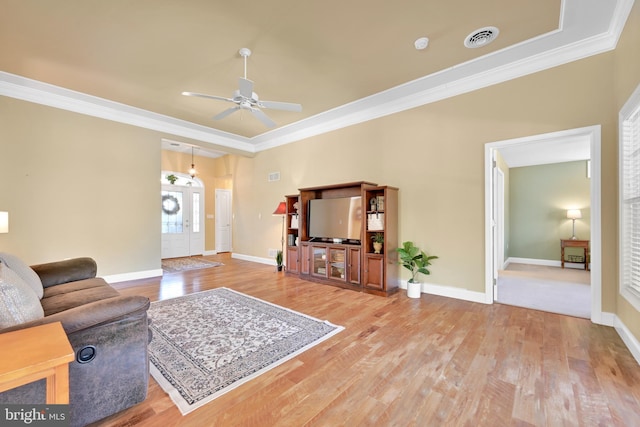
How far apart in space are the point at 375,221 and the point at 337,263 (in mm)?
989

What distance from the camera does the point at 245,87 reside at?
2.93m

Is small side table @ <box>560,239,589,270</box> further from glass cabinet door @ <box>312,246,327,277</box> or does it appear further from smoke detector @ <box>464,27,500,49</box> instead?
glass cabinet door @ <box>312,246,327,277</box>

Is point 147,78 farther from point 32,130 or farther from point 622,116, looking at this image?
point 622,116

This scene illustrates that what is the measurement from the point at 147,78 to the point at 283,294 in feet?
11.9

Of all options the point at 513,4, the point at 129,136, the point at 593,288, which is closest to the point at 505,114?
the point at 513,4

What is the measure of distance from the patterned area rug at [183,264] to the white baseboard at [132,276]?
45cm

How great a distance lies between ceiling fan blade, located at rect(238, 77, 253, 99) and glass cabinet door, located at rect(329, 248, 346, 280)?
274 centimetres

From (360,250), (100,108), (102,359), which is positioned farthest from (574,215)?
(100,108)

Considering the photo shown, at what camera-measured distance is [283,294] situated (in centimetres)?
404

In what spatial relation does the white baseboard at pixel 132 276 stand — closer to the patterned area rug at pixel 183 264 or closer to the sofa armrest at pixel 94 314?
the patterned area rug at pixel 183 264

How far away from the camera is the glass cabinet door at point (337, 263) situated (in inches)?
179

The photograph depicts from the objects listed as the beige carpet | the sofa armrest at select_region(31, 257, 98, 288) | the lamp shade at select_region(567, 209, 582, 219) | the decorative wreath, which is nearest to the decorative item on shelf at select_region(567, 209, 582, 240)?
the lamp shade at select_region(567, 209, 582, 219)

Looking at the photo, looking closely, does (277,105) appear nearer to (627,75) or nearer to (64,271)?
(64,271)

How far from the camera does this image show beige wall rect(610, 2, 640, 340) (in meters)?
2.24
